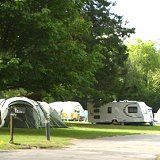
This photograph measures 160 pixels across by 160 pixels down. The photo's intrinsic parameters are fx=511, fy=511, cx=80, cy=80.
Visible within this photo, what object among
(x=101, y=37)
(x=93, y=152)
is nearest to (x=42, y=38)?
(x=93, y=152)

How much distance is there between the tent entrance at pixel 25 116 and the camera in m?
33.5

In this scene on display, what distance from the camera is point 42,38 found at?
28438mm

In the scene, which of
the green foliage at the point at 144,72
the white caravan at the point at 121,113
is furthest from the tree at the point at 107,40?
the green foliage at the point at 144,72

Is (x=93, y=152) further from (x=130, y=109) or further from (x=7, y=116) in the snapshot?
(x=130, y=109)

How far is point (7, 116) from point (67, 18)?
764 cm

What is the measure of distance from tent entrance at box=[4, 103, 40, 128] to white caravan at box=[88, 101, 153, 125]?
65.1 feet

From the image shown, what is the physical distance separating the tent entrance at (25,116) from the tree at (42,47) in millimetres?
2257

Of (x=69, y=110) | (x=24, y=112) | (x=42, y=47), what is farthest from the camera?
(x=69, y=110)

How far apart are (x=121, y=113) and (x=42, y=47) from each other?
2626cm

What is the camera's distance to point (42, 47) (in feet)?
92.1

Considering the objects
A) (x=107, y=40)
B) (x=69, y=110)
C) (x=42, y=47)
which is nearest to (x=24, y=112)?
(x=42, y=47)

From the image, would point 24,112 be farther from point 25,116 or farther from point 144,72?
point 144,72

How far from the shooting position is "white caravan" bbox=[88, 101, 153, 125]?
52.7 metres

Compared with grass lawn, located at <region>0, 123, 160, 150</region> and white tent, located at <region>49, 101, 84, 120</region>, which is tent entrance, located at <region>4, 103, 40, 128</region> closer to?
grass lawn, located at <region>0, 123, 160, 150</region>
